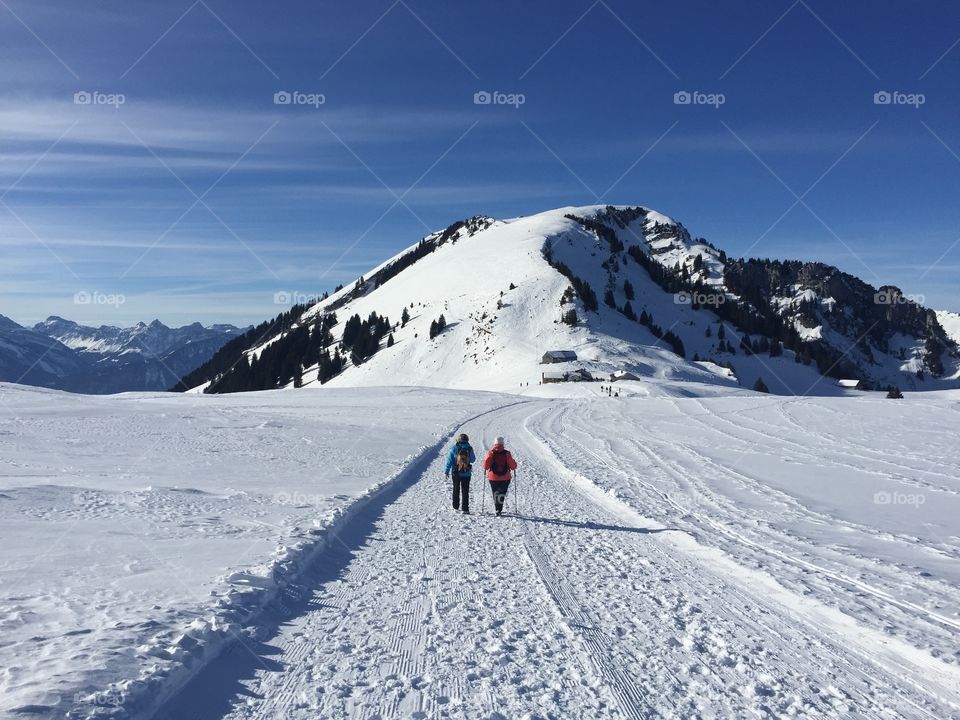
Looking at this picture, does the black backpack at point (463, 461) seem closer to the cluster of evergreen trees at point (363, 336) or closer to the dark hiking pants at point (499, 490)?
the dark hiking pants at point (499, 490)

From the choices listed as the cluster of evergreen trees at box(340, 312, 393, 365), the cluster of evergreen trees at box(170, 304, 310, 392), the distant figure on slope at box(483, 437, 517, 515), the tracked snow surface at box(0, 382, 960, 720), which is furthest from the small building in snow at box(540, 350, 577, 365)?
the cluster of evergreen trees at box(170, 304, 310, 392)

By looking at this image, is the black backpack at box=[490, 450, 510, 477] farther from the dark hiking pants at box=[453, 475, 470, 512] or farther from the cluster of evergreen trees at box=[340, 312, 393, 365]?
the cluster of evergreen trees at box=[340, 312, 393, 365]

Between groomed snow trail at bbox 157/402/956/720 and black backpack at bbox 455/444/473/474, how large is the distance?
10.6 ft

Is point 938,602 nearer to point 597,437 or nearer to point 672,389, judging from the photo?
point 597,437

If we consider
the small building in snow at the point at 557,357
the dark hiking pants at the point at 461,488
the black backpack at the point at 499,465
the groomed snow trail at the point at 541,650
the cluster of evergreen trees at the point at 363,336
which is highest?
the cluster of evergreen trees at the point at 363,336

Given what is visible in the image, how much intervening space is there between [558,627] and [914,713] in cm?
316

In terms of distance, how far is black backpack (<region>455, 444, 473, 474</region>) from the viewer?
1321 cm

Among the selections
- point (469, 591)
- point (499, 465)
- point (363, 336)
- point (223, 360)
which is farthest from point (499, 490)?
point (223, 360)

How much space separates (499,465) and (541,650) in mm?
6970

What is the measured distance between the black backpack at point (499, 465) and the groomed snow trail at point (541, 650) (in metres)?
2.82

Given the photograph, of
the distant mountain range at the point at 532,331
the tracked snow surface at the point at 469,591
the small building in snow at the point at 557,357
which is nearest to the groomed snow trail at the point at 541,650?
the tracked snow surface at the point at 469,591

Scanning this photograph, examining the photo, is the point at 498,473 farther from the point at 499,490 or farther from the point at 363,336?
the point at 363,336

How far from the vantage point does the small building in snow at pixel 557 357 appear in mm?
91812

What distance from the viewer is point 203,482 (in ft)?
48.3
